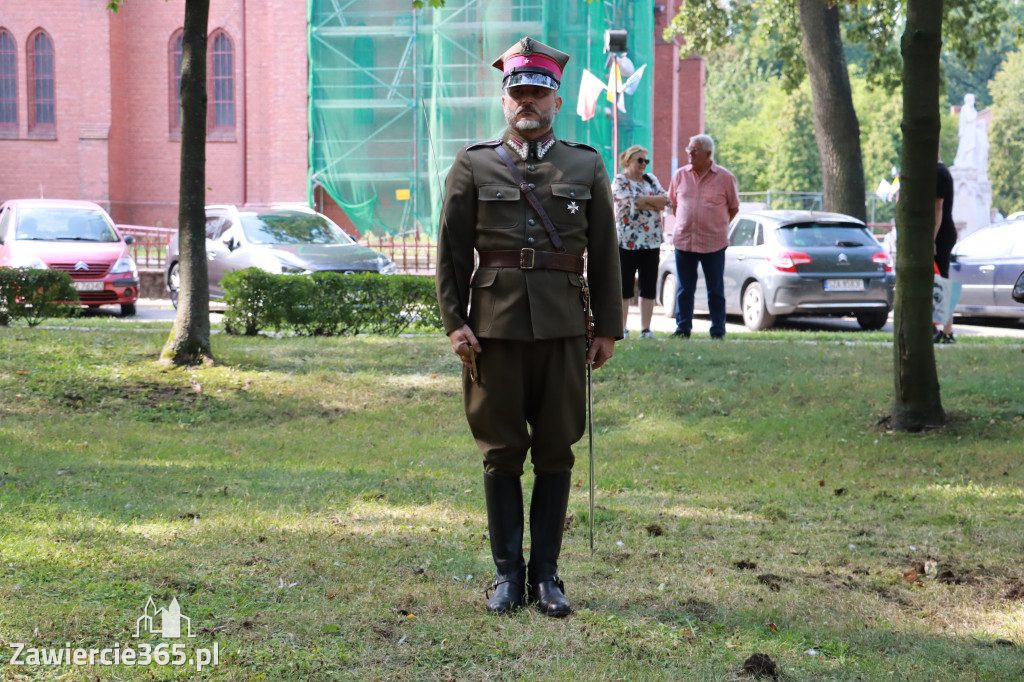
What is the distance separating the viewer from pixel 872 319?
1653 cm

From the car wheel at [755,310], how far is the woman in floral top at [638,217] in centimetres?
393

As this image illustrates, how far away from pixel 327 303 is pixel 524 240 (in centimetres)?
910

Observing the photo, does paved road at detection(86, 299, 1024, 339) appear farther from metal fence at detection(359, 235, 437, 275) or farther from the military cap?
the military cap

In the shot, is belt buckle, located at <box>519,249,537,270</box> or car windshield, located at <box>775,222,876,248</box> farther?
car windshield, located at <box>775,222,876,248</box>

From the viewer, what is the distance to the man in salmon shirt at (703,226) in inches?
487

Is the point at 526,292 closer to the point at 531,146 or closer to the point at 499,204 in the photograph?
the point at 499,204

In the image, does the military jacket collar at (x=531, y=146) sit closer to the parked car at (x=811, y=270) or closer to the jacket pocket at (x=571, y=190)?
the jacket pocket at (x=571, y=190)

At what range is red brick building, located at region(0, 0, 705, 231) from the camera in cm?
3650

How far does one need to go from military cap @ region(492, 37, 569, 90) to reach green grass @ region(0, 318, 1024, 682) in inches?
83.8

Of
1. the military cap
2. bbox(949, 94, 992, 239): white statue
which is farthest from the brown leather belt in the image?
bbox(949, 94, 992, 239): white statue

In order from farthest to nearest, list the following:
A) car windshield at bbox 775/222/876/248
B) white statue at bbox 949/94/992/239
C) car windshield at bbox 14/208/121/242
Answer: white statue at bbox 949/94/992/239, car windshield at bbox 14/208/121/242, car windshield at bbox 775/222/876/248

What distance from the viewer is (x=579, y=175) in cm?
454

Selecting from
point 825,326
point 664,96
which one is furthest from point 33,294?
point 664,96

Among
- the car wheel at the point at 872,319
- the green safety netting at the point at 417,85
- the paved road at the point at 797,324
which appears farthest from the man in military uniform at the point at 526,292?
the green safety netting at the point at 417,85
